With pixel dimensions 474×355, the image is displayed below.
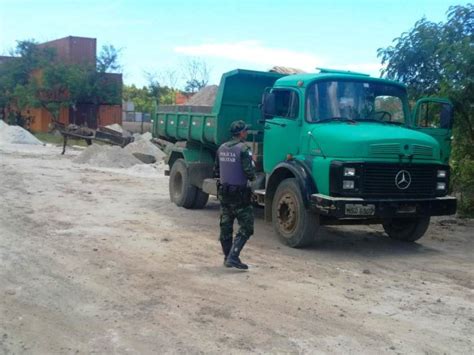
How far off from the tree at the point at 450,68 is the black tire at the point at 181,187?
462 cm

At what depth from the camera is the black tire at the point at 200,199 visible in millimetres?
12125

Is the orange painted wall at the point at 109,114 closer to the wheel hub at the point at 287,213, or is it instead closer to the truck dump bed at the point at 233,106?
the truck dump bed at the point at 233,106

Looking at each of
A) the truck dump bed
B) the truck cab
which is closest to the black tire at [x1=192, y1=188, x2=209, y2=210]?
the truck dump bed

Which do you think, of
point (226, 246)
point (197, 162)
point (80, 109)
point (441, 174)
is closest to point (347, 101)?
point (441, 174)

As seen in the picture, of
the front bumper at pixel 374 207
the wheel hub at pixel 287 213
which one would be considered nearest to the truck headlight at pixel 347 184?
the front bumper at pixel 374 207

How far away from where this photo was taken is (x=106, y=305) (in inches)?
220

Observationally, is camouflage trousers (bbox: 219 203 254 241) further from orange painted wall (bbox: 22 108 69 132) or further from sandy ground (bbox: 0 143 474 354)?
orange painted wall (bbox: 22 108 69 132)

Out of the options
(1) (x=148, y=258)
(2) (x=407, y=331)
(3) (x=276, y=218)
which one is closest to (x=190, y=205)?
(3) (x=276, y=218)

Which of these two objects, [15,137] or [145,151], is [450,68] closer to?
[145,151]

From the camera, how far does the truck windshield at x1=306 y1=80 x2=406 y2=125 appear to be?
8.59m

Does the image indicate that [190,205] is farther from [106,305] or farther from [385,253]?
[106,305]

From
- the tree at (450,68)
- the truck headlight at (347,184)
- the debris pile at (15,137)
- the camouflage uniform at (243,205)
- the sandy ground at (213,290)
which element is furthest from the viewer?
the debris pile at (15,137)

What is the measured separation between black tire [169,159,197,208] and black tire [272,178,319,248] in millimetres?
3540

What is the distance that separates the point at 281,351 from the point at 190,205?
7718 mm
